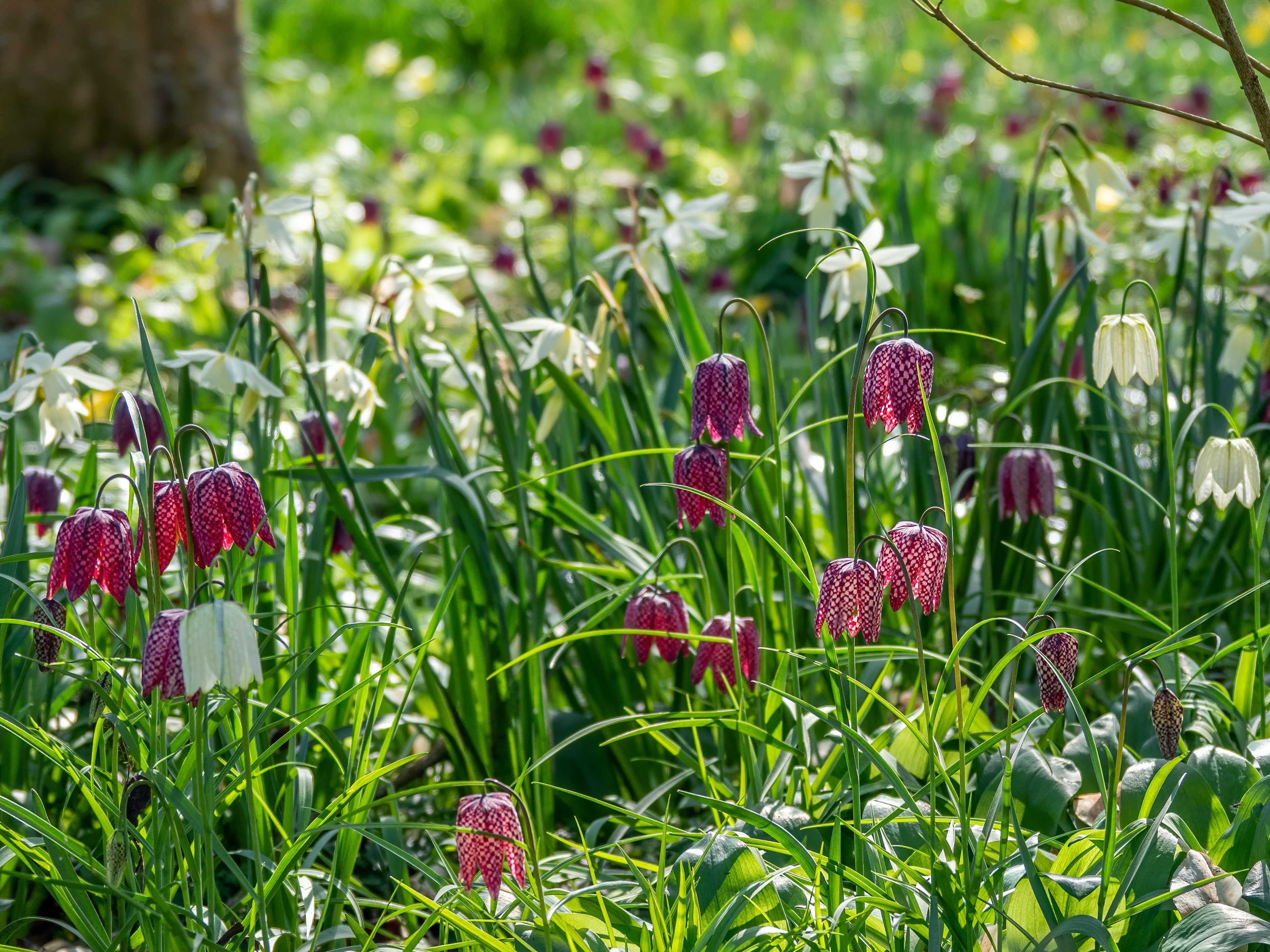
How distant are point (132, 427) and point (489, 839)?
0.75m

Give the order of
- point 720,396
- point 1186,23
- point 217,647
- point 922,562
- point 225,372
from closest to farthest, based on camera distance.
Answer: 1. point 217,647
2. point 922,562
3. point 720,396
4. point 1186,23
5. point 225,372

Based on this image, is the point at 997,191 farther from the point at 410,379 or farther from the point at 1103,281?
the point at 410,379

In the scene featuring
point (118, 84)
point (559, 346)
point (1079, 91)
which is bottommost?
point (559, 346)

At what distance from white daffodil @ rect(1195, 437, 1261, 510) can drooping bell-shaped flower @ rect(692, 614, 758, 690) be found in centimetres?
58

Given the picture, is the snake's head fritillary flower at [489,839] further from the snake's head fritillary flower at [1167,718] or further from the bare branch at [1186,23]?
the bare branch at [1186,23]

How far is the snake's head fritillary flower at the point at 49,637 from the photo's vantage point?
131cm

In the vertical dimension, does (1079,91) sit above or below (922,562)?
above

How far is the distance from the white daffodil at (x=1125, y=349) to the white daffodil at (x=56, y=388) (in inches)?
50.7

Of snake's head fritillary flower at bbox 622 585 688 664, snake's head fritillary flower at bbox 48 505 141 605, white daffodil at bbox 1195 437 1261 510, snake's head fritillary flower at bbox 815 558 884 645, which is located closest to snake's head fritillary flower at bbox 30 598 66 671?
snake's head fritillary flower at bbox 48 505 141 605

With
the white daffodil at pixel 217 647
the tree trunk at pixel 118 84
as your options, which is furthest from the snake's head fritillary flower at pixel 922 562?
the tree trunk at pixel 118 84

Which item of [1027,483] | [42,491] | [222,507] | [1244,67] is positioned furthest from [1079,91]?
[42,491]

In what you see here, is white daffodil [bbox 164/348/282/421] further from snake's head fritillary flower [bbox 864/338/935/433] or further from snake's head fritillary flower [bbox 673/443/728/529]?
snake's head fritillary flower [bbox 864/338/935/433]

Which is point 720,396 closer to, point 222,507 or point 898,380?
point 898,380

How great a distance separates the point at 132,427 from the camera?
156 cm
